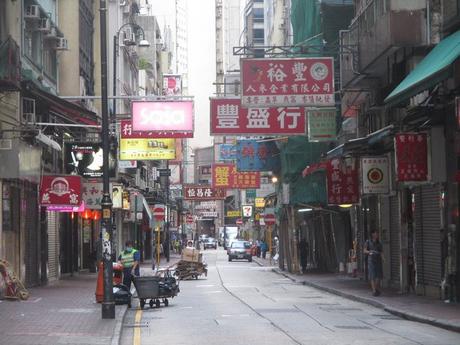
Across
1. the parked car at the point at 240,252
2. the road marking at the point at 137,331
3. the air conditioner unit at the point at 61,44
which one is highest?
the air conditioner unit at the point at 61,44

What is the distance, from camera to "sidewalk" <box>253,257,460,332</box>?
60.9 feet

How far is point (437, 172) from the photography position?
916 inches

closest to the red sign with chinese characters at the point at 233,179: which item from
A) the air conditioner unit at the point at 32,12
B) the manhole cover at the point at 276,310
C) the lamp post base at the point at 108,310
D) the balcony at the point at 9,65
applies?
the air conditioner unit at the point at 32,12

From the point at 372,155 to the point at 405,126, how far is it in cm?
542

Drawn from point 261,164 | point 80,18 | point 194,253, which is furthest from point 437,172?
point 261,164

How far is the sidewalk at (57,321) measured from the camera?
626 inches

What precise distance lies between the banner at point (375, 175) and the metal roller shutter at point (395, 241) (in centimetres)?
82

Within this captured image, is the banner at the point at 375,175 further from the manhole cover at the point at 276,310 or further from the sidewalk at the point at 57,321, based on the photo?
the sidewalk at the point at 57,321

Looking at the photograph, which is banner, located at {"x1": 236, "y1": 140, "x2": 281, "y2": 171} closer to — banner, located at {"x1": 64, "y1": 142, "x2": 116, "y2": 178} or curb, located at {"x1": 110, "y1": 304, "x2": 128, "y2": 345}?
banner, located at {"x1": 64, "y1": 142, "x2": 116, "y2": 178}

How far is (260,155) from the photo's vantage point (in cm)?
5238

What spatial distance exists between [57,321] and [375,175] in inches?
520

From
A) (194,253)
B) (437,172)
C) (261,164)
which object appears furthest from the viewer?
(261,164)

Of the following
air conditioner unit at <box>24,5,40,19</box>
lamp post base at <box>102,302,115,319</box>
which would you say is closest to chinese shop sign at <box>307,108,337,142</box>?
air conditioner unit at <box>24,5,40,19</box>

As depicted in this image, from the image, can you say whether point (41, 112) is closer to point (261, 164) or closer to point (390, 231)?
point (390, 231)
